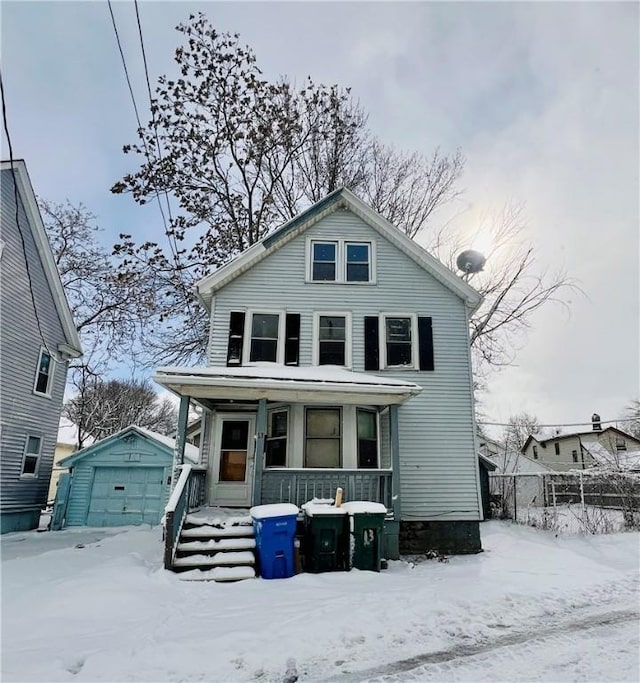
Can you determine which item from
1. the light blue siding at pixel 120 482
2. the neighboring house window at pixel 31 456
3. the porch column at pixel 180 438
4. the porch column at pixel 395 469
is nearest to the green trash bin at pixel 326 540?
the porch column at pixel 395 469

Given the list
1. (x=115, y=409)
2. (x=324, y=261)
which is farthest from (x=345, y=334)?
(x=115, y=409)

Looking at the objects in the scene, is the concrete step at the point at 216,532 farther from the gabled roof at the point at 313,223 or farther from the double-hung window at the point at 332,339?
the gabled roof at the point at 313,223

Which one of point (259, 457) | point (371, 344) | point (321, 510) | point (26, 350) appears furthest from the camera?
point (26, 350)

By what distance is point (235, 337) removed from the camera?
1082 centimetres

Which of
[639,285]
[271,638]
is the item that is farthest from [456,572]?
[639,285]

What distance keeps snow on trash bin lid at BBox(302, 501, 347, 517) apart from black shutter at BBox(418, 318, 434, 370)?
4.67m

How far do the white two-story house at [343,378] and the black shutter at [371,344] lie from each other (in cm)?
3

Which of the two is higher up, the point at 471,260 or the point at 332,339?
the point at 471,260

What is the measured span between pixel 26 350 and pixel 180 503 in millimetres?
9974

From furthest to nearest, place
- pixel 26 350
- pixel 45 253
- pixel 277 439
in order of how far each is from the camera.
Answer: pixel 45 253 → pixel 26 350 → pixel 277 439

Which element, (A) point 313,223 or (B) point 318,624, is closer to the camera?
(B) point 318,624

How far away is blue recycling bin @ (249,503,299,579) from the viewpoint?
682 centimetres

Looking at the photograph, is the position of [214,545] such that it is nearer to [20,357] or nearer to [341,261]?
[341,261]

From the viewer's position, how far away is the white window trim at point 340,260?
1159cm
